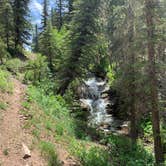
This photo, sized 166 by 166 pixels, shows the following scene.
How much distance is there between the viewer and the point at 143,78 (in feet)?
54.5

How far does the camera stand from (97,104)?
32.8 metres

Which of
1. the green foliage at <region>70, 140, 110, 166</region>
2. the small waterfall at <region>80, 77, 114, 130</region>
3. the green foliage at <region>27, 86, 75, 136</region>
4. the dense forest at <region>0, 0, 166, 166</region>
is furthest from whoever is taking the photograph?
the small waterfall at <region>80, 77, 114, 130</region>

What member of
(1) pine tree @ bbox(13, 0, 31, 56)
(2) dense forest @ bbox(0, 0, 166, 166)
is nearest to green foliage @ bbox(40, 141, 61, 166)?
(2) dense forest @ bbox(0, 0, 166, 166)

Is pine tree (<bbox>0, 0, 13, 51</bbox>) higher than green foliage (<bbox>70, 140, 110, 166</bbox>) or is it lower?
higher

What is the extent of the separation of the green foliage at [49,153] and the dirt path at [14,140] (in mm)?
281

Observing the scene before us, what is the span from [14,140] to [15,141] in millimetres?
94

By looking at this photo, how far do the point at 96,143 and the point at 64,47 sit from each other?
12.6 meters

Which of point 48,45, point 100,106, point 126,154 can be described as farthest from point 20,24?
point 126,154

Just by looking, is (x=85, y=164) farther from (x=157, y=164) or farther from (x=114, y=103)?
(x=114, y=103)

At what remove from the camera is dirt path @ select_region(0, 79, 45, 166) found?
517 inches

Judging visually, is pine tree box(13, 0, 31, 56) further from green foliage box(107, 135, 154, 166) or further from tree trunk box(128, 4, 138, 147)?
green foliage box(107, 135, 154, 166)

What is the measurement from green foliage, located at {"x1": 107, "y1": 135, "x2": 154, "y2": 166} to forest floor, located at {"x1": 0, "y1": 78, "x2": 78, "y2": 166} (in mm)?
2788

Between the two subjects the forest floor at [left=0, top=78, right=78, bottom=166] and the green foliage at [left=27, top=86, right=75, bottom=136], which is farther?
the green foliage at [left=27, top=86, right=75, bottom=136]

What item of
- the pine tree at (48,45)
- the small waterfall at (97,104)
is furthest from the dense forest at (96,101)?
the pine tree at (48,45)
